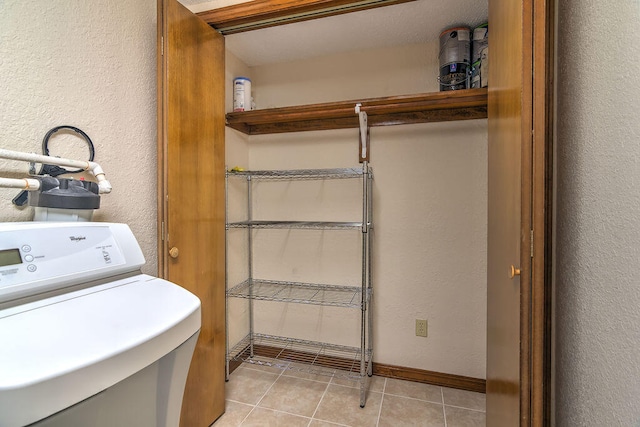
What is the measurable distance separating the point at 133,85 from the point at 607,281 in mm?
1660

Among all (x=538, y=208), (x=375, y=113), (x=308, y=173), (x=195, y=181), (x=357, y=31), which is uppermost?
(x=357, y=31)

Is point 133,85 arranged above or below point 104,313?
above

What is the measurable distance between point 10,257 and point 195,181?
81 cm

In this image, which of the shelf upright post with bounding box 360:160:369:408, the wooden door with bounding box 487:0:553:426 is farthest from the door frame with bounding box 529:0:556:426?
the shelf upright post with bounding box 360:160:369:408

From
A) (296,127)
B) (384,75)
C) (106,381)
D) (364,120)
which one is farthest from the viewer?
(296,127)

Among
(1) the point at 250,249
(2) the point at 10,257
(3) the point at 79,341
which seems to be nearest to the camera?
(3) the point at 79,341

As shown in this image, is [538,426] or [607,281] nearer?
[607,281]

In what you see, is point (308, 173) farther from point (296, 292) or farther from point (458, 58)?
point (458, 58)

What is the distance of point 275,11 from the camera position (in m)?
1.40

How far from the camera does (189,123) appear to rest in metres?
1.37

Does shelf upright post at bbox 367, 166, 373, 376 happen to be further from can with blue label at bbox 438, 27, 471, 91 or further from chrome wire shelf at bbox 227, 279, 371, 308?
can with blue label at bbox 438, 27, 471, 91

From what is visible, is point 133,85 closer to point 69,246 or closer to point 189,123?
point 189,123

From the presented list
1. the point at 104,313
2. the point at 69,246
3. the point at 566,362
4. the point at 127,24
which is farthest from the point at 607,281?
the point at 127,24

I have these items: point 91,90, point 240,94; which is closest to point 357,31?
point 240,94
